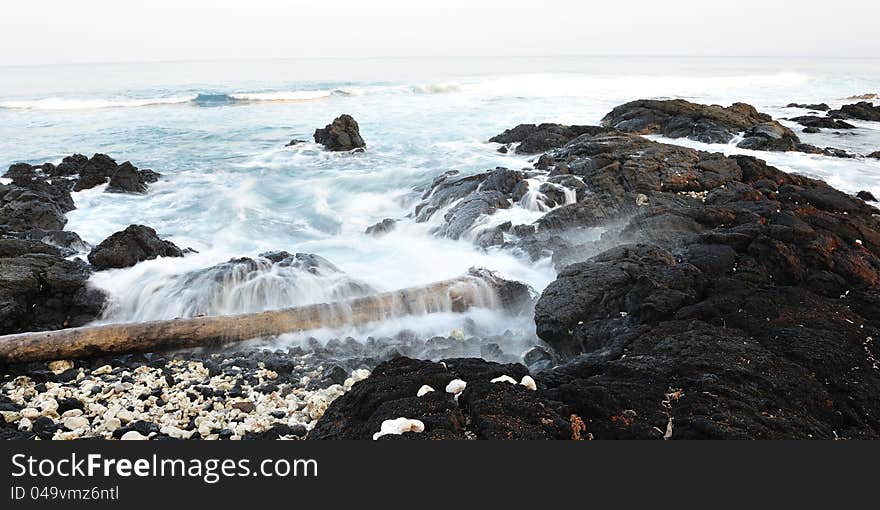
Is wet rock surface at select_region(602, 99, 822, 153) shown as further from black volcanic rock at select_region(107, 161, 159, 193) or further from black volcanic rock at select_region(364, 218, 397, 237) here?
black volcanic rock at select_region(107, 161, 159, 193)

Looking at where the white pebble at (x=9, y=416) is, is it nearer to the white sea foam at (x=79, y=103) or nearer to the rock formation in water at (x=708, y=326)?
the rock formation in water at (x=708, y=326)

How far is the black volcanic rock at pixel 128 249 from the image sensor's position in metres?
7.43

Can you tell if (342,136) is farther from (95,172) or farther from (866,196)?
(866,196)

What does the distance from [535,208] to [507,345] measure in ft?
15.8

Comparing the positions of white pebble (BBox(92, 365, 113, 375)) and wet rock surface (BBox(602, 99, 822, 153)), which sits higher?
wet rock surface (BBox(602, 99, 822, 153))

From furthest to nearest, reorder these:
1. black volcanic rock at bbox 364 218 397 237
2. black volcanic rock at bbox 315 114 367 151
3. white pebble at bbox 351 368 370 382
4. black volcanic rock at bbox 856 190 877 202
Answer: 1. black volcanic rock at bbox 315 114 367 151
2. black volcanic rock at bbox 364 218 397 237
3. black volcanic rock at bbox 856 190 877 202
4. white pebble at bbox 351 368 370 382

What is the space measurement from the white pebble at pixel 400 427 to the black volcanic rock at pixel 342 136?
55.5 feet

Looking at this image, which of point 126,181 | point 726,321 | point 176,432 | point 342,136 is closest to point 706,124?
point 342,136

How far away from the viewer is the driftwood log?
5.21 meters

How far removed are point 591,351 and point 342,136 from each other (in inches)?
618

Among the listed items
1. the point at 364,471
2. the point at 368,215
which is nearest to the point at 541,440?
the point at 364,471

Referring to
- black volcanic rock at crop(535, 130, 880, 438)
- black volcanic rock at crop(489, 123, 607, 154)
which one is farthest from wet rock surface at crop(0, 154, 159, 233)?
black volcanic rock at crop(489, 123, 607, 154)

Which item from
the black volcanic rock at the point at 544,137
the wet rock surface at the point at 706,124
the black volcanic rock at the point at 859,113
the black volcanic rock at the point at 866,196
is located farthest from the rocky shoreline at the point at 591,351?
the black volcanic rock at the point at 859,113

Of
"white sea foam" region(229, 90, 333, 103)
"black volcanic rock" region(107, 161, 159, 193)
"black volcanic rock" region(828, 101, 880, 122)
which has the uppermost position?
"white sea foam" region(229, 90, 333, 103)
